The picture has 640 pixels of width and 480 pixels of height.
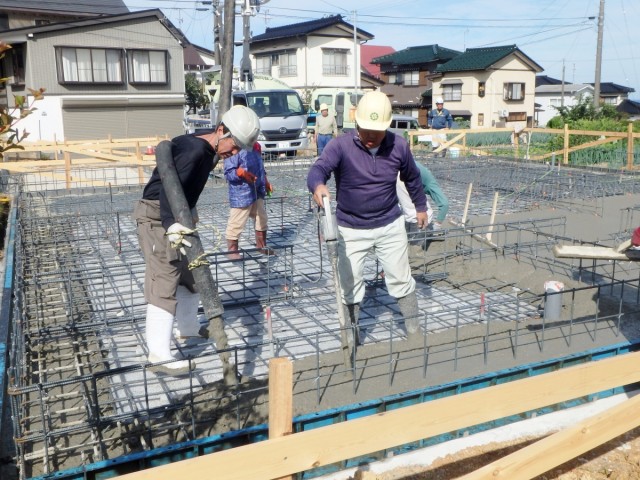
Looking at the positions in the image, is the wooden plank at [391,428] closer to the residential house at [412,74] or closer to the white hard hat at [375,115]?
the white hard hat at [375,115]

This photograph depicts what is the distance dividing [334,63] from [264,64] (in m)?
4.04

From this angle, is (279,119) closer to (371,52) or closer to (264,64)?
(264,64)

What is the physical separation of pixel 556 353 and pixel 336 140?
74.4 inches

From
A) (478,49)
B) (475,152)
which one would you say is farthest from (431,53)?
(475,152)

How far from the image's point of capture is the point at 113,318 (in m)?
4.95

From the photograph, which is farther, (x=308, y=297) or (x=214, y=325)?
(x=308, y=297)

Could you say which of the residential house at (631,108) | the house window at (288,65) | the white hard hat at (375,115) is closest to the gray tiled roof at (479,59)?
the house window at (288,65)

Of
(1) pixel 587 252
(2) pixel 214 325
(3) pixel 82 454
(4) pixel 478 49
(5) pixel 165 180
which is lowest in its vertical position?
(3) pixel 82 454

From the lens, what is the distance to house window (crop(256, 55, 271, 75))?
3438 centimetres

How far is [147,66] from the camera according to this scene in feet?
79.6

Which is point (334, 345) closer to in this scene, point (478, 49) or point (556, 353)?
point (556, 353)

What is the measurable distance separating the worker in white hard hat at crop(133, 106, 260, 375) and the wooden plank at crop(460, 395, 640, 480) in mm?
1896

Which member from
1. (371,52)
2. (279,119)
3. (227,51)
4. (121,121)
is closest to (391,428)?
(227,51)

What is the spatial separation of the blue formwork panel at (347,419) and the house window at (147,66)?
22.6 m
